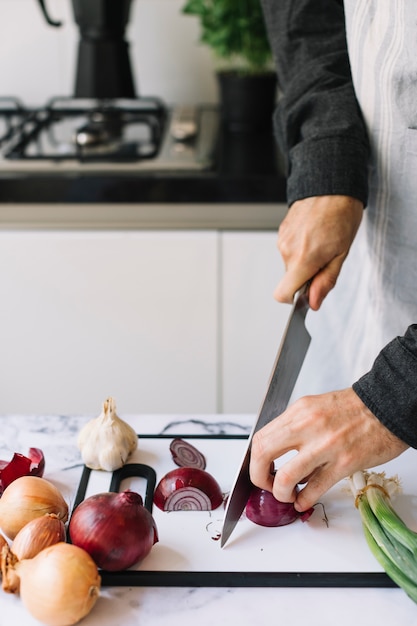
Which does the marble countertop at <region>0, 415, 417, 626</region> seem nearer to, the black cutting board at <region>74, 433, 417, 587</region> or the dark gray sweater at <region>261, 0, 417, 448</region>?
the black cutting board at <region>74, 433, 417, 587</region>

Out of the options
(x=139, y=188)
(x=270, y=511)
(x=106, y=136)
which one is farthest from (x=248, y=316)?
(x=270, y=511)

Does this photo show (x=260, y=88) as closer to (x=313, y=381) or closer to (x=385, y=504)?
(x=313, y=381)

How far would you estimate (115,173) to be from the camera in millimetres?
1545

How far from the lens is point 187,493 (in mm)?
812

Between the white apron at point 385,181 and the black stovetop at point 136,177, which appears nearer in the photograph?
the white apron at point 385,181

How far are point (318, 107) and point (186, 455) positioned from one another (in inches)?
20.3

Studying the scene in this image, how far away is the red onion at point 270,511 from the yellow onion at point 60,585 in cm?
19

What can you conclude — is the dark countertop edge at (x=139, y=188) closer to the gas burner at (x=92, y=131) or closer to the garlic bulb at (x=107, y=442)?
the gas burner at (x=92, y=131)

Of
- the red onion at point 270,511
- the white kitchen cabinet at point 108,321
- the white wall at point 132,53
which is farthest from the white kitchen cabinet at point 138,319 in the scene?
the red onion at point 270,511

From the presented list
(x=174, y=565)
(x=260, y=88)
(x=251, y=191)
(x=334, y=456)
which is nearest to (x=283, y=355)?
(x=334, y=456)

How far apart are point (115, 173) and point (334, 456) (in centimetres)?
92

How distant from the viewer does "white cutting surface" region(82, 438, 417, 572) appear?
2.46ft

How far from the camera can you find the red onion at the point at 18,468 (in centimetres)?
83

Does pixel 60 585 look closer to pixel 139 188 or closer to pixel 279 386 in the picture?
pixel 279 386
